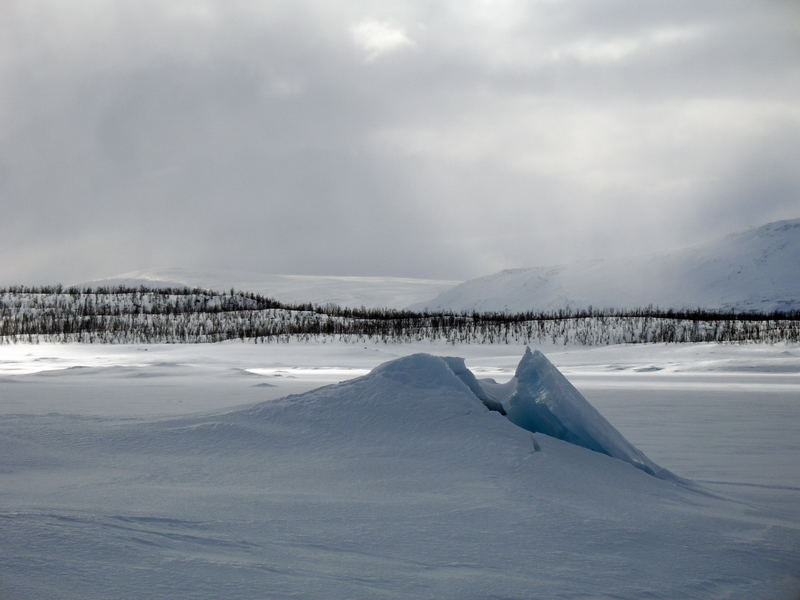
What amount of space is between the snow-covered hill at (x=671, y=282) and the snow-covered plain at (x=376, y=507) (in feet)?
181

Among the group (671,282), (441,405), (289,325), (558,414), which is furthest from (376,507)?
(671,282)

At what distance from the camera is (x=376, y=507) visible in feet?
9.23

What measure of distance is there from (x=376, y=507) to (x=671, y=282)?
6425cm

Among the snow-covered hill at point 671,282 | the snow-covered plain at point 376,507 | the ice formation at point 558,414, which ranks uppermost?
the snow-covered hill at point 671,282

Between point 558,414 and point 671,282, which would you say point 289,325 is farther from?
point 671,282

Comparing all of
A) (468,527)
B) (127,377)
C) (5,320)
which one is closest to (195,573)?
(468,527)

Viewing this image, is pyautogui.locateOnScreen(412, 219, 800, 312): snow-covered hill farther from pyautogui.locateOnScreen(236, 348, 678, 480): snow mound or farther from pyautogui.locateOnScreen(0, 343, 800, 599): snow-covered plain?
pyautogui.locateOnScreen(0, 343, 800, 599): snow-covered plain

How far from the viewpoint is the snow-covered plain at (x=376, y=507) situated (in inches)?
87.5

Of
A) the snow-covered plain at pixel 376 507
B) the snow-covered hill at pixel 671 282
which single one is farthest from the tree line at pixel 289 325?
the snow-covered hill at pixel 671 282

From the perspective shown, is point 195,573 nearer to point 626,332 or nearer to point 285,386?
point 285,386

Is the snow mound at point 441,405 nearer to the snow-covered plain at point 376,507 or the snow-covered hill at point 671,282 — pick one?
the snow-covered plain at point 376,507

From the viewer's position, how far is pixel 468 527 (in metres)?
2.67

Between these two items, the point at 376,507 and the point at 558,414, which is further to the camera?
the point at 558,414

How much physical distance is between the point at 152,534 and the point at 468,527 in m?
1.12
